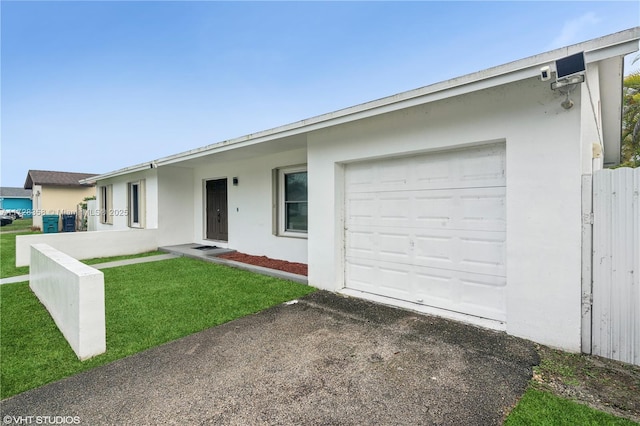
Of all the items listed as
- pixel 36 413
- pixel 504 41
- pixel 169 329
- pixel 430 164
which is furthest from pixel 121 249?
pixel 504 41

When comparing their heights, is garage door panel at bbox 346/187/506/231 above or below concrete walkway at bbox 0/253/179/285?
above

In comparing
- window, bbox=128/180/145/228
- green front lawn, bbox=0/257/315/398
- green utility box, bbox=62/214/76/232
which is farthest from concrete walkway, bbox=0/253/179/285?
green utility box, bbox=62/214/76/232

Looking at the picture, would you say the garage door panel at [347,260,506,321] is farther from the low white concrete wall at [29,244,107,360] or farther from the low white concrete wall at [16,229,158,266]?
the low white concrete wall at [16,229,158,266]

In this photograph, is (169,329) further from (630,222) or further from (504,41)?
(504,41)

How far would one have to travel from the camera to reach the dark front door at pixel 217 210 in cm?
977

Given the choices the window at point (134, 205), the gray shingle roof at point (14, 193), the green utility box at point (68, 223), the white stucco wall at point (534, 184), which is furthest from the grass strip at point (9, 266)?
the gray shingle roof at point (14, 193)

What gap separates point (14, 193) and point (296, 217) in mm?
55140

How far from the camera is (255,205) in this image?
336 inches

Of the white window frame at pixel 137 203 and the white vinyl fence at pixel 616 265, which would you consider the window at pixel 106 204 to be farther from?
the white vinyl fence at pixel 616 265

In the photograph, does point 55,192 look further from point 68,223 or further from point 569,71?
point 569,71

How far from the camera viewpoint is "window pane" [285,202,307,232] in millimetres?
7578

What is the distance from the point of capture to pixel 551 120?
11.0ft

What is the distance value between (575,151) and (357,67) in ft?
34.9

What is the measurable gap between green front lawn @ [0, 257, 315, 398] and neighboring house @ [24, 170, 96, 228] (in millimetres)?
20373
